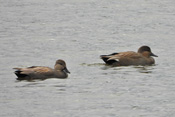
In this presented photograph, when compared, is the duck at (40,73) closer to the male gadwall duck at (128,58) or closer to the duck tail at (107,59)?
the duck tail at (107,59)

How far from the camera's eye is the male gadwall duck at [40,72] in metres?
17.5

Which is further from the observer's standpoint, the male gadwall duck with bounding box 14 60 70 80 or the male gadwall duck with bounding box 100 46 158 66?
the male gadwall duck with bounding box 100 46 158 66

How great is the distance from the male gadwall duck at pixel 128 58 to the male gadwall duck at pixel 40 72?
224 centimetres

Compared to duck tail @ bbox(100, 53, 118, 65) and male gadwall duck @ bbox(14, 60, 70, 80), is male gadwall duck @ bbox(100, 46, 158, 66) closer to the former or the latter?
duck tail @ bbox(100, 53, 118, 65)

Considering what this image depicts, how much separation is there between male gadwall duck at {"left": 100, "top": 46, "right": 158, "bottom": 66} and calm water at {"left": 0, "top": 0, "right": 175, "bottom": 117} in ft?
0.83

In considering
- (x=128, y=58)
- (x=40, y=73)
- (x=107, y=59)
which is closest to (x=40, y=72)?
(x=40, y=73)

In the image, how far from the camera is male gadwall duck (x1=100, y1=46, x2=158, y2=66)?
2000cm

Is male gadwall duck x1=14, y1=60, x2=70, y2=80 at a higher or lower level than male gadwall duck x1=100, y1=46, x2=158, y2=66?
lower

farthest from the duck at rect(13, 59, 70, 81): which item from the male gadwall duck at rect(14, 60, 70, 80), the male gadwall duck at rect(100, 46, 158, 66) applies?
the male gadwall duck at rect(100, 46, 158, 66)

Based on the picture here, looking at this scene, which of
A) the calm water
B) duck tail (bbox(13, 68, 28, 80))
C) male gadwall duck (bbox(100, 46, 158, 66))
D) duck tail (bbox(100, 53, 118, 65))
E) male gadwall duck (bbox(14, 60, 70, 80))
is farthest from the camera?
male gadwall duck (bbox(100, 46, 158, 66))

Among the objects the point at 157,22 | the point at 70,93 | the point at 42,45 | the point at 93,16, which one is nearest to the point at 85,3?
the point at 93,16

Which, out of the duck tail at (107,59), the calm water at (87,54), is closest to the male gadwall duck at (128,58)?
the duck tail at (107,59)

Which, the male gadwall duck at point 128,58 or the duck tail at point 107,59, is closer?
the duck tail at point 107,59

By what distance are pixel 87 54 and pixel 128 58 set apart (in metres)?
1.43
